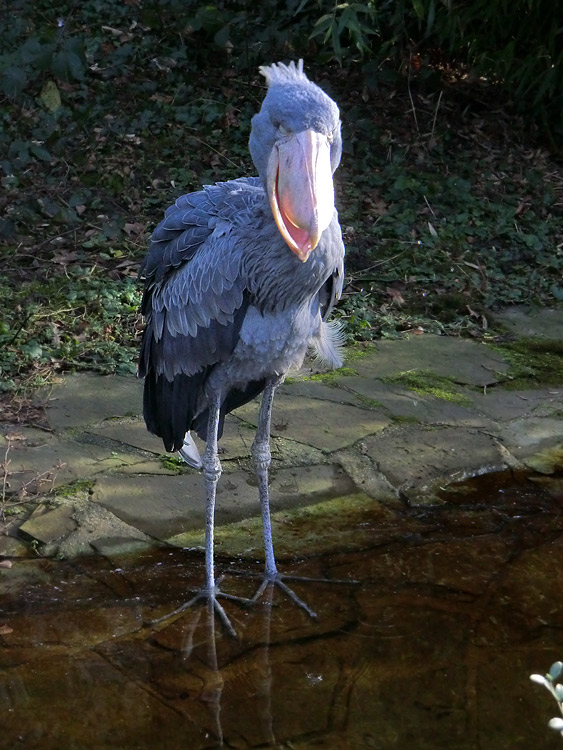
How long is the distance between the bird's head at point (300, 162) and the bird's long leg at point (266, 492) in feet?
2.67

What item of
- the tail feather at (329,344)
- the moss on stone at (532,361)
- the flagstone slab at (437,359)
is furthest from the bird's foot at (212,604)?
the moss on stone at (532,361)

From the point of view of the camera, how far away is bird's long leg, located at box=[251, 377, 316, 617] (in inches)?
135

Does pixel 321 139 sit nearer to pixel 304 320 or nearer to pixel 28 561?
pixel 304 320

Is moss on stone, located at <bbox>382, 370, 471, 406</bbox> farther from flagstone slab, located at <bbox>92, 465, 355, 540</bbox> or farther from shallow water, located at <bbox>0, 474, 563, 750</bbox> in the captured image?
shallow water, located at <bbox>0, 474, 563, 750</bbox>

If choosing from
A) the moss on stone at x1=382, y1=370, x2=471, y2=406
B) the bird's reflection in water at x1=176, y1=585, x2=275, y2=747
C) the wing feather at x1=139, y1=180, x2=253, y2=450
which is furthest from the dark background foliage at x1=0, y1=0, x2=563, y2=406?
the bird's reflection in water at x1=176, y1=585, x2=275, y2=747

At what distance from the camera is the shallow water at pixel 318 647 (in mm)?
2701

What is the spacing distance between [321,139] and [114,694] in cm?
171

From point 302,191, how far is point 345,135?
4.96 meters

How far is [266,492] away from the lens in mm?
3588

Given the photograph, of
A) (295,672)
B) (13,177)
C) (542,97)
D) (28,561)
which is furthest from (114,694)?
(542,97)

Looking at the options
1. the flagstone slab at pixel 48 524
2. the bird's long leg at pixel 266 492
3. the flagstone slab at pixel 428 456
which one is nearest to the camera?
the bird's long leg at pixel 266 492

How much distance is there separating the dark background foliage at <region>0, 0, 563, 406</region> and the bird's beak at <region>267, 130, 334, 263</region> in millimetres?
2346

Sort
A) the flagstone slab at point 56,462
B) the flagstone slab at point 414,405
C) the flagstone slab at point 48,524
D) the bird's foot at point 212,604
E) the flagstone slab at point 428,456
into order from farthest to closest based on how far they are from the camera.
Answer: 1. the flagstone slab at point 414,405
2. the flagstone slab at point 428,456
3. the flagstone slab at point 56,462
4. the flagstone slab at point 48,524
5. the bird's foot at point 212,604

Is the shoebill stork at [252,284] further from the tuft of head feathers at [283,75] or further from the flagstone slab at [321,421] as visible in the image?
the flagstone slab at [321,421]
